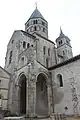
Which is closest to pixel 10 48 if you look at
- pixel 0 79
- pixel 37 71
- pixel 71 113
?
pixel 0 79


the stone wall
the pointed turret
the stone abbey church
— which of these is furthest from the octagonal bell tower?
the stone wall

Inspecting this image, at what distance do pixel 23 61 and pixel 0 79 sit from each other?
A: 4.84 m

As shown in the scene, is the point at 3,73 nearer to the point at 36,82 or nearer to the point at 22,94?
the point at 22,94

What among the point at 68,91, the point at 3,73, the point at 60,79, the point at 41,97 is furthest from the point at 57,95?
the point at 3,73

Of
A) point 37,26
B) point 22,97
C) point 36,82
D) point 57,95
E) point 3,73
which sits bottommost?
point 22,97

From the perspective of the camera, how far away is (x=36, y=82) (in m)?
19.2

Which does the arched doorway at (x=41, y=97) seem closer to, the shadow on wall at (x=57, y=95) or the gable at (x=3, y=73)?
the shadow on wall at (x=57, y=95)

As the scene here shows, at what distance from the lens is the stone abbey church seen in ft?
50.4

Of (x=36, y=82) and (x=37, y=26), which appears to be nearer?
(x=36, y=82)

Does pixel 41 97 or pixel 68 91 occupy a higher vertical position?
pixel 68 91

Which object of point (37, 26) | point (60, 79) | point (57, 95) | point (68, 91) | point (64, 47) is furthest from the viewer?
point (64, 47)

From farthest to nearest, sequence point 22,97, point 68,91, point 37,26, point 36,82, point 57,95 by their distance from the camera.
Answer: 1. point 37,26
2. point 22,97
3. point 36,82
4. point 57,95
5. point 68,91

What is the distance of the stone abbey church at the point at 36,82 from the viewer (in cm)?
1537

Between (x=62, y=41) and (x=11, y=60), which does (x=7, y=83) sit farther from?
(x=62, y=41)
